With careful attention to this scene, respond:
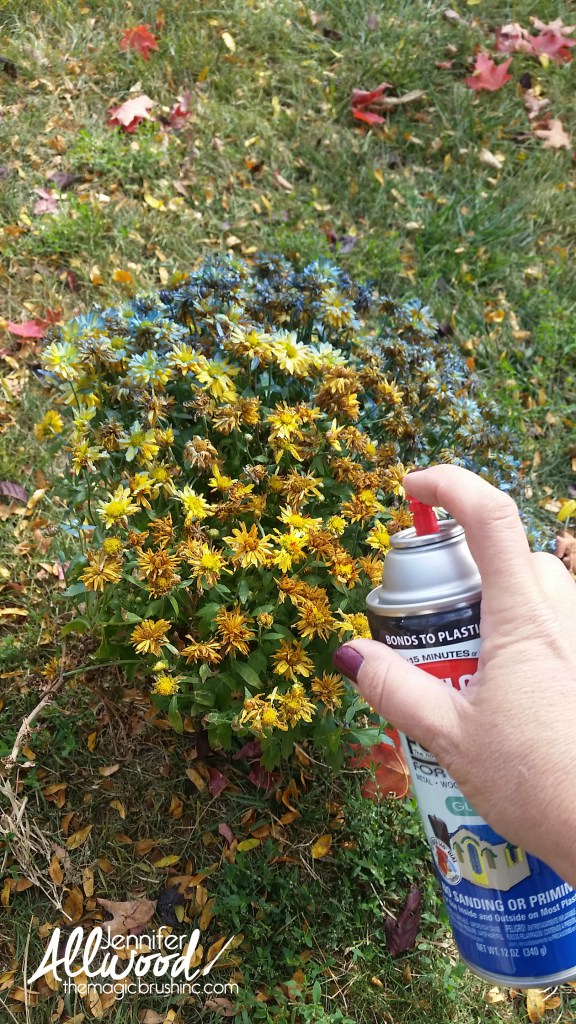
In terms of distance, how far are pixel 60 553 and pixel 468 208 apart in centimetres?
317

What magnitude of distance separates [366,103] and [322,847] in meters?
4.32

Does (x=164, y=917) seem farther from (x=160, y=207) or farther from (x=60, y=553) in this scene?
(x=160, y=207)

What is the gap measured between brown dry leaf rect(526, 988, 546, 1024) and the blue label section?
114 centimetres

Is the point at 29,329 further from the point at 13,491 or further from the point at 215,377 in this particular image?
the point at 215,377

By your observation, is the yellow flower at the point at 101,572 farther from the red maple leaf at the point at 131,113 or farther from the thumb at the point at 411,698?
the red maple leaf at the point at 131,113

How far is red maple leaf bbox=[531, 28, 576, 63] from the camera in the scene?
16.7 ft

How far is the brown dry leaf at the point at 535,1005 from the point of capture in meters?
2.58

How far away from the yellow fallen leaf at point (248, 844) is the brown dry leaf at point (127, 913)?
0.35 meters

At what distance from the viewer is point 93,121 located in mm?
4523

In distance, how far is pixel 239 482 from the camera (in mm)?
2150

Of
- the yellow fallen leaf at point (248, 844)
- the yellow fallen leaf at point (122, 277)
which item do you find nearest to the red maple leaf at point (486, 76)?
the yellow fallen leaf at point (122, 277)

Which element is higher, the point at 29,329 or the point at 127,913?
the point at 29,329

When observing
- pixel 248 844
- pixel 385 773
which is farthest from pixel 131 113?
pixel 248 844

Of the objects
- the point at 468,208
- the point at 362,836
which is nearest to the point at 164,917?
the point at 362,836
